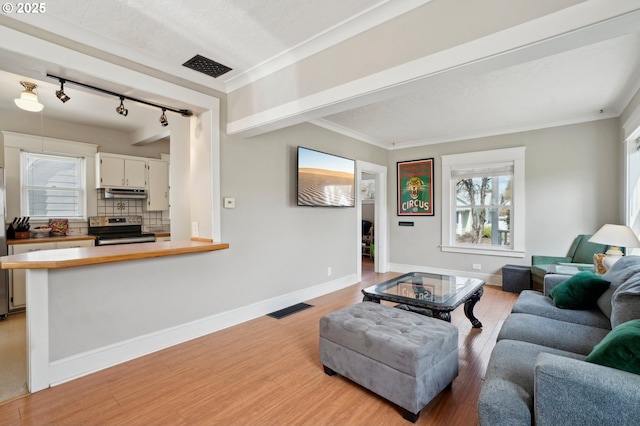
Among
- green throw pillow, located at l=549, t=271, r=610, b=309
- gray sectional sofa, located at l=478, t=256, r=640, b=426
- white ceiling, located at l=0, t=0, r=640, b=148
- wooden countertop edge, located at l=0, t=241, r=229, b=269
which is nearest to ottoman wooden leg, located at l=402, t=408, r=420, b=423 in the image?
gray sectional sofa, located at l=478, t=256, r=640, b=426

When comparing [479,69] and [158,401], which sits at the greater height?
[479,69]

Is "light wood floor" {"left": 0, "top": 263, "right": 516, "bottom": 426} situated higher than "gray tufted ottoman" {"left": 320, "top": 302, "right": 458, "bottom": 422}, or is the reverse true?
"gray tufted ottoman" {"left": 320, "top": 302, "right": 458, "bottom": 422}

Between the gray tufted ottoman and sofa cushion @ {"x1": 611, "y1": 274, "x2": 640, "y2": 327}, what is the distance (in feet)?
2.83

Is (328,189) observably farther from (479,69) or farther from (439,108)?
(479,69)

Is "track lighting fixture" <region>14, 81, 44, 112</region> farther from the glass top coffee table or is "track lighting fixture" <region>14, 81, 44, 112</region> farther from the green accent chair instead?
the green accent chair

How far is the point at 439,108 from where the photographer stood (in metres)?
3.85

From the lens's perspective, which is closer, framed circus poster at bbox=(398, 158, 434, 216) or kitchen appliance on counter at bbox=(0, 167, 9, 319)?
kitchen appliance on counter at bbox=(0, 167, 9, 319)

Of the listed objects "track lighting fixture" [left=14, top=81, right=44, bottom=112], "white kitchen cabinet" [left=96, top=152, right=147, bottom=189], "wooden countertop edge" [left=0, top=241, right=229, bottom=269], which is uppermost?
"track lighting fixture" [left=14, top=81, right=44, bottom=112]

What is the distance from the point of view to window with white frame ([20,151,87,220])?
4.17m

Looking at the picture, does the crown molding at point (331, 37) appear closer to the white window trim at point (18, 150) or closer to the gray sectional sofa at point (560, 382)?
the gray sectional sofa at point (560, 382)

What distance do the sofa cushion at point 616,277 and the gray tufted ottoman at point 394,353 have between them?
116 cm

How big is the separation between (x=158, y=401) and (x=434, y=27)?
295 cm

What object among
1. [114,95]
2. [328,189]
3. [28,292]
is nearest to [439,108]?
[328,189]

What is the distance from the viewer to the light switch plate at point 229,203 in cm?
320
